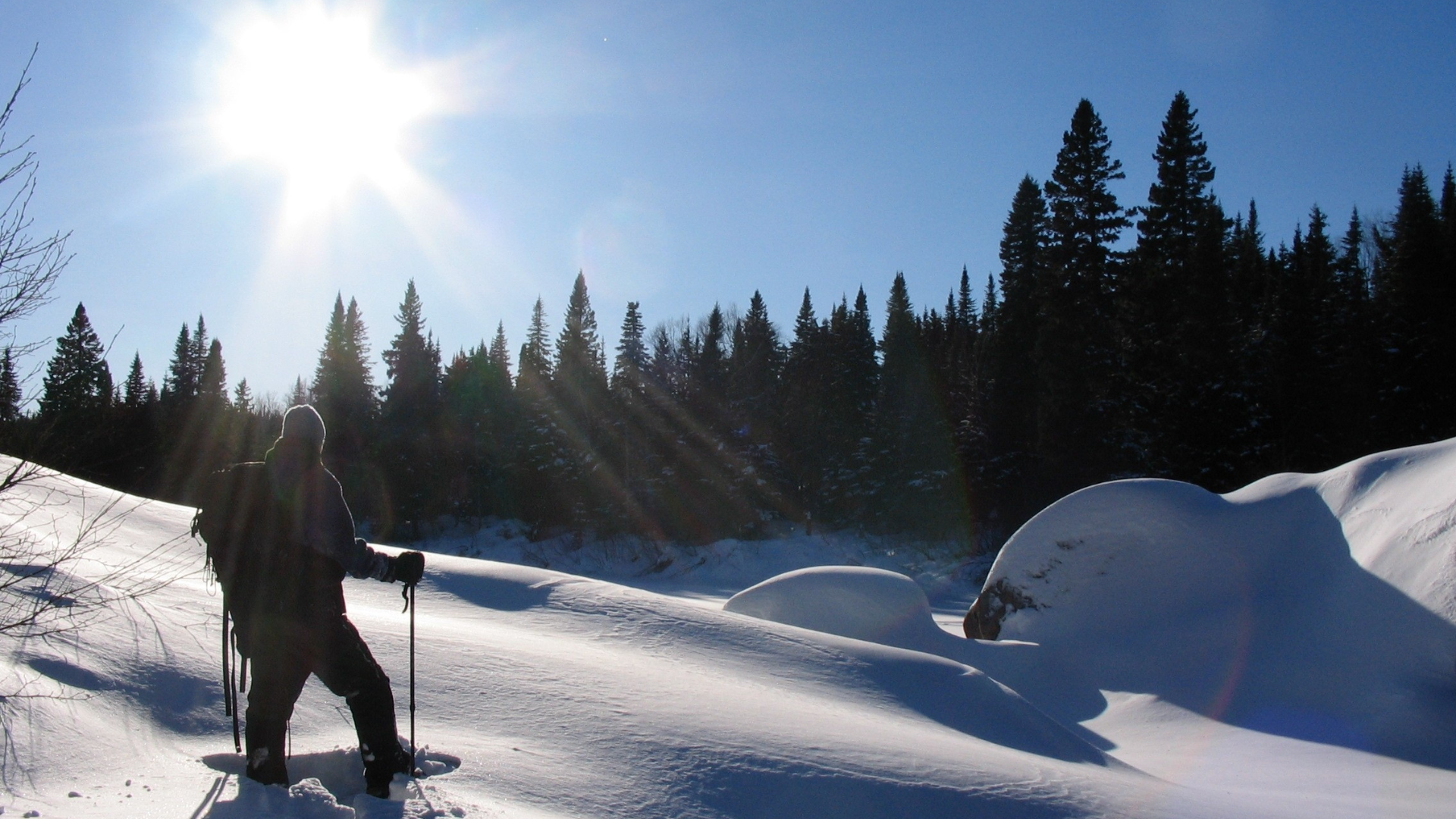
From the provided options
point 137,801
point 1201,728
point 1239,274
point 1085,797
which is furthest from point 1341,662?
point 1239,274

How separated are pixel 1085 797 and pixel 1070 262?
28605 mm

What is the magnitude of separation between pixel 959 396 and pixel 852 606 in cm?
3365

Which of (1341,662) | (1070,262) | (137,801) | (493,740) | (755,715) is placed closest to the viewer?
(137,801)

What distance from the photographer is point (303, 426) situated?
12.9 ft

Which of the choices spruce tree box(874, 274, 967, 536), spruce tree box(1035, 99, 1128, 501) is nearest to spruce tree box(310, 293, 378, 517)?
spruce tree box(874, 274, 967, 536)

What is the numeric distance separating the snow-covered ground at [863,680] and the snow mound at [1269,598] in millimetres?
34

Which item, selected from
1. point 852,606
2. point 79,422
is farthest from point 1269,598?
point 79,422

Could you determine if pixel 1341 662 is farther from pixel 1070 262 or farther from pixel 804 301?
pixel 804 301

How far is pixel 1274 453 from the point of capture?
28.2m

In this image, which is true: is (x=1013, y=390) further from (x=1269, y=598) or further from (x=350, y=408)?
(x=350, y=408)

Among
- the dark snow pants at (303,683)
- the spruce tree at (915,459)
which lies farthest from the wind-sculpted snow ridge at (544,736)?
the spruce tree at (915,459)

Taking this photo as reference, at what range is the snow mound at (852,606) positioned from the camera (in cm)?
1135

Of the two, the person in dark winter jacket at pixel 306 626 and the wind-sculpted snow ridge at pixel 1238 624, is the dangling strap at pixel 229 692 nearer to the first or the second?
the person in dark winter jacket at pixel 306 626

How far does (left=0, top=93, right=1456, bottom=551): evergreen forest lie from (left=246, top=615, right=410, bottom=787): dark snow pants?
75.0 ft
